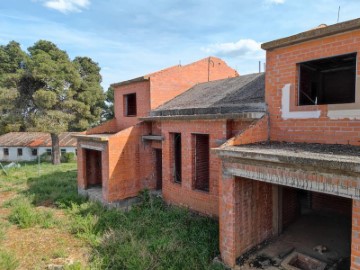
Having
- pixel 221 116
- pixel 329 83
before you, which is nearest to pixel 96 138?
pixel 221 116

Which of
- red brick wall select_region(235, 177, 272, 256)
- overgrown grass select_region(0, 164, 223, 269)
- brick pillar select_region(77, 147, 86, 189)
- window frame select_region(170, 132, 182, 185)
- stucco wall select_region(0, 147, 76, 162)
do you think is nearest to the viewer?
red brick wall select_region(235, 177, 272, 256)

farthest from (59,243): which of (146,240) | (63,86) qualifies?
(63,86)

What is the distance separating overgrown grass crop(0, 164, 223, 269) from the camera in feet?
21.5

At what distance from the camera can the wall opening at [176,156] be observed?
33.9ft

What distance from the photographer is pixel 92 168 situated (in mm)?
14391

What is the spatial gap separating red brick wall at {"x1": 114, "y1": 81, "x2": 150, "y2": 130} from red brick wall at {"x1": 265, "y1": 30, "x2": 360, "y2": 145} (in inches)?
263

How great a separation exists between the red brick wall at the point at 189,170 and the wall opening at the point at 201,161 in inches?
7.7

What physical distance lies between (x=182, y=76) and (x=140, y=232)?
8115 mm

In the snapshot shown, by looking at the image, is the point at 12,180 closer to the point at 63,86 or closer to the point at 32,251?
the point at 63,86

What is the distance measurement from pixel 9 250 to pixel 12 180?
39.7 ft

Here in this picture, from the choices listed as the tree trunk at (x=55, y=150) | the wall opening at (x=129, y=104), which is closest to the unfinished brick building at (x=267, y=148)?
the wall opening at (x=129, y=104)

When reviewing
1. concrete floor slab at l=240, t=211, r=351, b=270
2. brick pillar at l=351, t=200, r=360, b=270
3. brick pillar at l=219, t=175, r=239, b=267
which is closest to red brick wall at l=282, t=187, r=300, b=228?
concrete floor slab at l=240, t=211, r=351, b=270

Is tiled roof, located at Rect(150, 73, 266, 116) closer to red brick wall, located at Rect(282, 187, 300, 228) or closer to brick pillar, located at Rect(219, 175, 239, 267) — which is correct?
brick pillar, located at Rect(219, 175, 239, 267)

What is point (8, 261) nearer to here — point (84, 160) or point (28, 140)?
point (84, 160)
